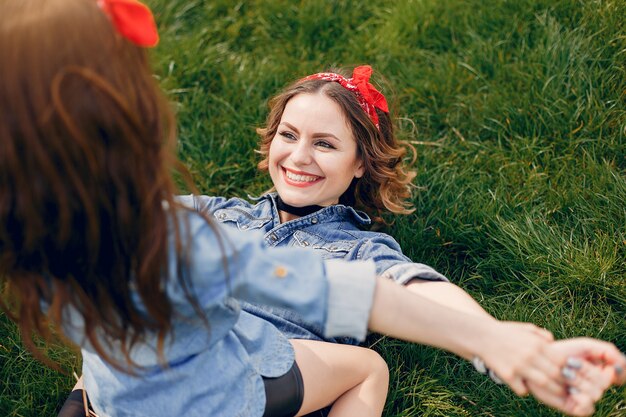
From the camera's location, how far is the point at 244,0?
3.78 metres

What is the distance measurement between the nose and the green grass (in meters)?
0.57

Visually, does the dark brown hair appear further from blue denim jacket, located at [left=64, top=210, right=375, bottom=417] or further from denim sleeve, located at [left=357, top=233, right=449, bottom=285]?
denim sleeve, located at [left=357, top=233, right=449, bottom=285]

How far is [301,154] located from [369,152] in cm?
34

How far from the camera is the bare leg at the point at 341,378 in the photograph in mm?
2086

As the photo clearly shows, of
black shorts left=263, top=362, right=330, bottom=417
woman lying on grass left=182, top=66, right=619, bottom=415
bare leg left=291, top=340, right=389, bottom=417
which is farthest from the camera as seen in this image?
woman lying on grass left=182, top=66, right=619, bottom=415

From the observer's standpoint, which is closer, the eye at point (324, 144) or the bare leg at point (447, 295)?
the bare leg at point (447, 295)

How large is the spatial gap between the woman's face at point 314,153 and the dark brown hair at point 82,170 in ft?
3.95

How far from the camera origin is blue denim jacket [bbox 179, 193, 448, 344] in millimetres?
2379

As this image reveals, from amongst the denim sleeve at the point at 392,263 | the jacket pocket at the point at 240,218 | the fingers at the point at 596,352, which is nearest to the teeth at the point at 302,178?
the jacket pocket at the point at 240,218

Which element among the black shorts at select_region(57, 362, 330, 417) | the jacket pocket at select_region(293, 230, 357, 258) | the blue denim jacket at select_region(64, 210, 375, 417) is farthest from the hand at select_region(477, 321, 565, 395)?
the jacket pocket at select_region(293, 230, 357, 258)

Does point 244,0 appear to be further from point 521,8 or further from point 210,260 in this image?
point 210,260

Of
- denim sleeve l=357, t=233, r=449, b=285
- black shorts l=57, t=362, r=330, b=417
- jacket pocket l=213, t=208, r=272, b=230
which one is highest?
denim sleeve l=357, t=233, r=449, b=285

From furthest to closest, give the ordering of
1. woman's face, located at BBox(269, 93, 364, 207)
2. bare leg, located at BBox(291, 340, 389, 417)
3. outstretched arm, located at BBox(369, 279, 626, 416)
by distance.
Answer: woman's face, located at BBox(269, 93, 364, 207) < bare leg, located at BBox(291, 340, 389, 417) < outstretched arm, located at BBox(369, 279, 626, 416)

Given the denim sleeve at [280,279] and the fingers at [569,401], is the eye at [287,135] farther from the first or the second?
the fingers at [569,401]
